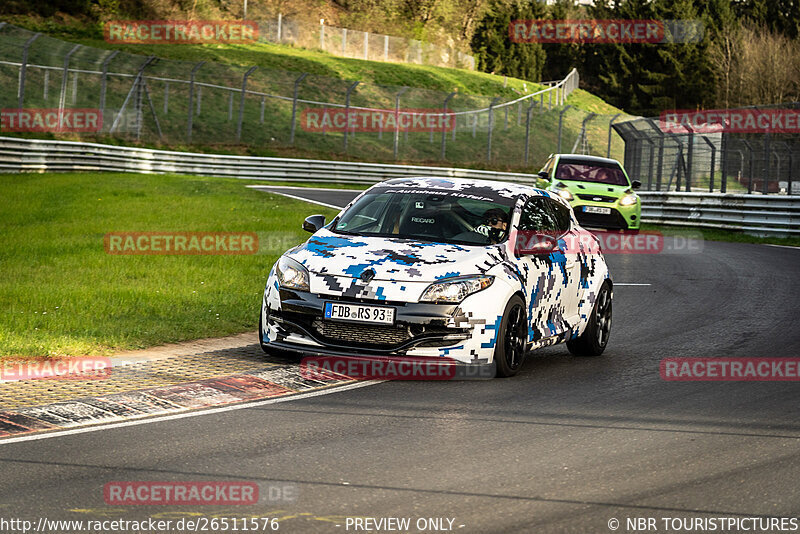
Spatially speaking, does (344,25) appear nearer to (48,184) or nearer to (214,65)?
(214,65)

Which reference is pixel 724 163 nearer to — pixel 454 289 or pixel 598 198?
pixel 598 198

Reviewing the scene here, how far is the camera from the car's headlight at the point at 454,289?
28.0 ft

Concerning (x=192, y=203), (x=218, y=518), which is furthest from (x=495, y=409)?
(x=192, y=203)

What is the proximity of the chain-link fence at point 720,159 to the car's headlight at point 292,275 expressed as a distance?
65.1 feet

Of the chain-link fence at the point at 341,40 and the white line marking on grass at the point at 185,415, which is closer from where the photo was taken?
the white line marking on grass at the point at 185,415

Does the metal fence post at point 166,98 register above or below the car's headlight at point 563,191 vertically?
above

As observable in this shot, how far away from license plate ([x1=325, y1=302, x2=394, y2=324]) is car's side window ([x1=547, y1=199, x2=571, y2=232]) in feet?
8.60

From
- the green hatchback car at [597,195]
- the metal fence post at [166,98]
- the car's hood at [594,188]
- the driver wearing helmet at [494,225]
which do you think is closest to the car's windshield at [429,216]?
the driver wearing helmet at [494,225]

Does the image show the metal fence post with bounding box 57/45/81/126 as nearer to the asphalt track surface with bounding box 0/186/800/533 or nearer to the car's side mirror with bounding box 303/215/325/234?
the car's side mirror with bounding box 303/215/325/234

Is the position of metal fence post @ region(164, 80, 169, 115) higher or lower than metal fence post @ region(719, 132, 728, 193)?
higher

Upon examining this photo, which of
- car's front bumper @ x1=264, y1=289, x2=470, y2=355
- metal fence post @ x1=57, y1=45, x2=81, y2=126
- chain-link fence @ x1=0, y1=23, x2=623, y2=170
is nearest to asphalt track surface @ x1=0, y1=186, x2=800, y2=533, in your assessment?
car's front bumper @ x1=264, y1=289, x2=470, y2=355

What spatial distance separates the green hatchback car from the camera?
24438mm

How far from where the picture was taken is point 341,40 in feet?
258

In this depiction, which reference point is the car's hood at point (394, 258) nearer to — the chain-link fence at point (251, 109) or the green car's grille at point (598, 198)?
the green car's grille at point (598, 198)
